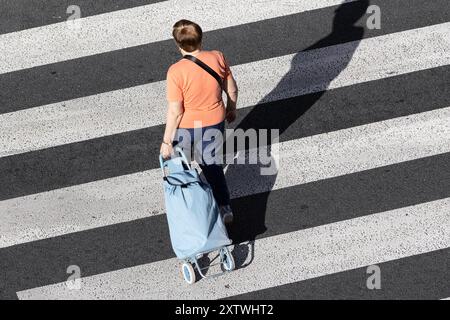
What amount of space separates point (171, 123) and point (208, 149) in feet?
1.52

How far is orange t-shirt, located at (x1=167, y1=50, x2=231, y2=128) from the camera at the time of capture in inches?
326

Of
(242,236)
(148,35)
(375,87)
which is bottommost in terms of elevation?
(242,236)

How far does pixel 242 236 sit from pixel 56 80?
8.46 feet

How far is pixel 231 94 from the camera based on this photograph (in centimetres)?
859

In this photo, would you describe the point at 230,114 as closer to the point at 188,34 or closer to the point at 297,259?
the point at 188,34

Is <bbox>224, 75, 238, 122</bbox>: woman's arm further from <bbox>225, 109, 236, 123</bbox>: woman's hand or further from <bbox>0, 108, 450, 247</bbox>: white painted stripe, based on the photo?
<bbox>0, 108, 450, 247</bbox>: white painted stripe

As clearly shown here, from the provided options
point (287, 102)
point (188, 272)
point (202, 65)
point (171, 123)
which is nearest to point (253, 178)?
point (287, 102)

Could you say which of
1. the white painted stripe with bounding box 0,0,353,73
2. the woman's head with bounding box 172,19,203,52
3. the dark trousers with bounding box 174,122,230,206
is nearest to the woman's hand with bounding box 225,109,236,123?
the dark trousers with bounding box 174,122,230,206

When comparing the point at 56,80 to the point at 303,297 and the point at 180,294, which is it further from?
the point at 303,297

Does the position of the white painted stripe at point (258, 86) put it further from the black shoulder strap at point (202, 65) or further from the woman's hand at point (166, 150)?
the black shoulder strap at point (202, 65)

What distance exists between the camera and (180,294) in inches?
356

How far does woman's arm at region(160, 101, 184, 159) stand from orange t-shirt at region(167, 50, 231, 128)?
0.05m

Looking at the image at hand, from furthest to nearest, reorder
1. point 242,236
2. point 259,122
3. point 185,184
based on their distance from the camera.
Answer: point 259,122 < point 242,236 < point 185,184
